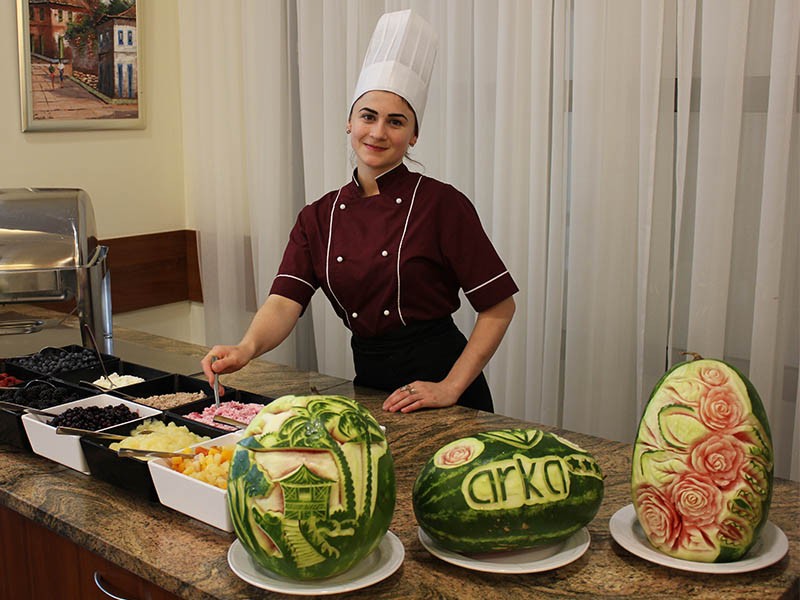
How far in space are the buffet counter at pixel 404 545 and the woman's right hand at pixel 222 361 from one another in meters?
0.36

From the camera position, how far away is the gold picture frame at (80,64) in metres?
3.40

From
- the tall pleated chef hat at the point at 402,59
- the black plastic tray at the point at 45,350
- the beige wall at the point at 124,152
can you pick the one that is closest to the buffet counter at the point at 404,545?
the black plastic tray at the point at 45,350

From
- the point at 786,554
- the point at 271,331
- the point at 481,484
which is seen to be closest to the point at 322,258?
the point at 271,331

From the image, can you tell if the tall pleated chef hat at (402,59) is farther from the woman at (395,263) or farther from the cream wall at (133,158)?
the cream wall at (133,158)

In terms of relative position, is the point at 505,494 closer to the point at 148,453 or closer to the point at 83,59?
the point at 148,453

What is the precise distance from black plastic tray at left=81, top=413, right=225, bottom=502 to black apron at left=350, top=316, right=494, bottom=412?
679mm

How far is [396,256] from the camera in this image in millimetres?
2217

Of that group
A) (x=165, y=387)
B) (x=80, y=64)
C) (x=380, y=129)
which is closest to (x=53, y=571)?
(x=165, y=387)

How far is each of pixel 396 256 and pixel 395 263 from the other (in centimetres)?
2

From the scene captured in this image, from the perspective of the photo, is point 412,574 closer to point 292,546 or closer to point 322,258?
point 292,546

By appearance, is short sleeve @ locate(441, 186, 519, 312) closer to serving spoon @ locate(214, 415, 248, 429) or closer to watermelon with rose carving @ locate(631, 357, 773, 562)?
serving spoon @ locate(214, 415, 248, 429)

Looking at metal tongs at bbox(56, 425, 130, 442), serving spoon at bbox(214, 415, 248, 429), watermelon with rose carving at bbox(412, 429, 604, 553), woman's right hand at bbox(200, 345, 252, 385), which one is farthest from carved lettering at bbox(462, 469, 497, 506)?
woman's right hand at bbox(200, 345, 252, 385)

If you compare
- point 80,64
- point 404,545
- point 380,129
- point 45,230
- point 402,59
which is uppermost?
point 80,64

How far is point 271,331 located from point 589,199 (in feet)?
3.50
